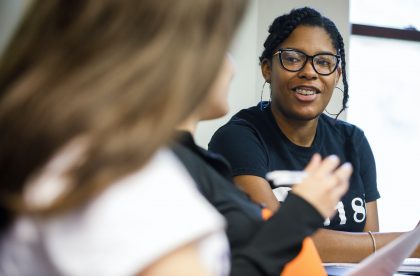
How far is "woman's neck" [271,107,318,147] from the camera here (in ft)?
5.87

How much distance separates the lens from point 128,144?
20.2 inches

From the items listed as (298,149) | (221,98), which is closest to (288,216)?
(221,98)

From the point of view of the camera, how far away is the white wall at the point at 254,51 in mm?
1921

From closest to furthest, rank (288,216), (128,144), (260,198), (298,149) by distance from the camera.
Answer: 1. (128,144)
2. (288,216)
3. (260,198)
4. (298,149)

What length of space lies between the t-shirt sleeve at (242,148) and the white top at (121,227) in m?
1.09

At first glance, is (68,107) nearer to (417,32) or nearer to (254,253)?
(254,253)

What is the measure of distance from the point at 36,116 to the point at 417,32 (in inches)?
102

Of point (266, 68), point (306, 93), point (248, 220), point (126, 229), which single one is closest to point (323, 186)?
point (248, 220)

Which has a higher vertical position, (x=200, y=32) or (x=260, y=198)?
(x=200, y=32)

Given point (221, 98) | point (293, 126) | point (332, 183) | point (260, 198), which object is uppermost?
point (221, 98)

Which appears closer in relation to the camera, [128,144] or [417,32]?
[128,144]

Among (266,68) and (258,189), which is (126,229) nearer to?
(258,189)

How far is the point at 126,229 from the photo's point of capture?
51cm

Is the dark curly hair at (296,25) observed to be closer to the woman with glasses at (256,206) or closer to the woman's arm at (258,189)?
the woman's arm at (258,189)
